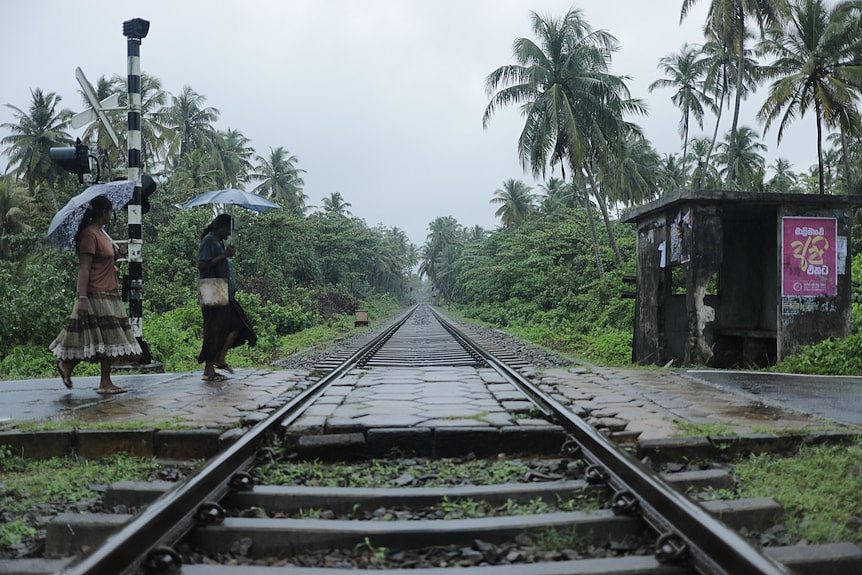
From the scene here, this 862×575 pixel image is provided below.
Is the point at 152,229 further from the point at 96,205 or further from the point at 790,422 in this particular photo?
the point at 790,422

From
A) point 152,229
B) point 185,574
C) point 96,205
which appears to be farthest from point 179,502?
point 152,229

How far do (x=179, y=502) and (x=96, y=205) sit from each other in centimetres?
434

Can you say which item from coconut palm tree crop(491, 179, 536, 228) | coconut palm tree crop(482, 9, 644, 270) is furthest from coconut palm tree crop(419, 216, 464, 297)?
coconut palm tree crop(482, 9, 644, 270)

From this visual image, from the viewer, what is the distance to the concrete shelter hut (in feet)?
28.2

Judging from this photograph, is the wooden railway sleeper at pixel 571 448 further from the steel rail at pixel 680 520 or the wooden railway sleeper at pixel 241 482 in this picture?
the wooden railway sleeper at pixel 241 482

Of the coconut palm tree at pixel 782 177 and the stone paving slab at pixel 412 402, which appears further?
the coconut palm tree at pixel 782 177

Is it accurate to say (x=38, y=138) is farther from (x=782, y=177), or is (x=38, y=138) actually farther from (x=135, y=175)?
(x=782, y=177)

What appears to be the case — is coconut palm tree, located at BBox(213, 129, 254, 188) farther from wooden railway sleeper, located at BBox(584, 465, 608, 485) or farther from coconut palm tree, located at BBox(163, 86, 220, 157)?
wooden railway sleeper, located at BBox(584, 465, 608, 485)

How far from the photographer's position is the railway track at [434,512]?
2.19 m

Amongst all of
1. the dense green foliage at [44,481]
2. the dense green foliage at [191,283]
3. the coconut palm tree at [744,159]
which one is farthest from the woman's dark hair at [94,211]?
the coconut palm tree at [744,159]

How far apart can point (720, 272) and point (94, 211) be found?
7962 mm

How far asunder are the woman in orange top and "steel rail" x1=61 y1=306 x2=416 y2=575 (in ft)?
8.89

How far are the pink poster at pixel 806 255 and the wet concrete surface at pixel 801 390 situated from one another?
5.32 feet

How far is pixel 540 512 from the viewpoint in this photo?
2.84 meters
